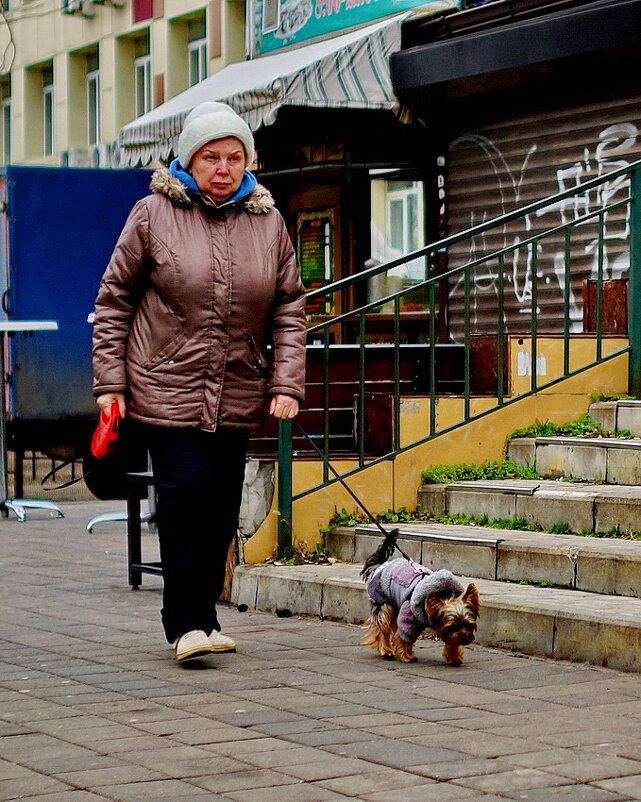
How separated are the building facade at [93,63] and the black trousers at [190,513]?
603 inches

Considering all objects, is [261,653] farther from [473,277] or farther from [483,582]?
[473,277]

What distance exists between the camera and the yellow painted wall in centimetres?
793

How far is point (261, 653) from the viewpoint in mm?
6234

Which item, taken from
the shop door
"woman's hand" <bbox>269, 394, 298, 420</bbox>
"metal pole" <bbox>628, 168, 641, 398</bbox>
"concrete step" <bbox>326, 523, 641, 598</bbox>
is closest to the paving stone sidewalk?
"concrete step" <bbox>326, 523, 641, 598</bbox>

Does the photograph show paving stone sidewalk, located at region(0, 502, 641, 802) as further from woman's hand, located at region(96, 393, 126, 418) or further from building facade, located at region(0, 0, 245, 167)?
building facade, located at region(0, 0, 245, 167)

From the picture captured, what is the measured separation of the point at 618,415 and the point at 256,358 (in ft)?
10.2

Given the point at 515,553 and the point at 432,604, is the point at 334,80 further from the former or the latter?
the point at 432,604

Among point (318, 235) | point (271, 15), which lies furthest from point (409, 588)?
point (271, 15)

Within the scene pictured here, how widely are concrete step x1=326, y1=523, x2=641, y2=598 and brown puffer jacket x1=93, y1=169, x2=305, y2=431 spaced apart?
4.65ft

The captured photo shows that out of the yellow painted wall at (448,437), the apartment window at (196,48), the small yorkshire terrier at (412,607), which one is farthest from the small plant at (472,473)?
the apartment window at (196,48)

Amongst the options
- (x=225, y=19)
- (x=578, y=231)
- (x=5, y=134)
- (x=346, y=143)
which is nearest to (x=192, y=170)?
(x=578, y=231)

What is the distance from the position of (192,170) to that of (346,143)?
8.54 meters

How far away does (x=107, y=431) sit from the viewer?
19.4ft

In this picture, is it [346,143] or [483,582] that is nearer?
[483,582]
